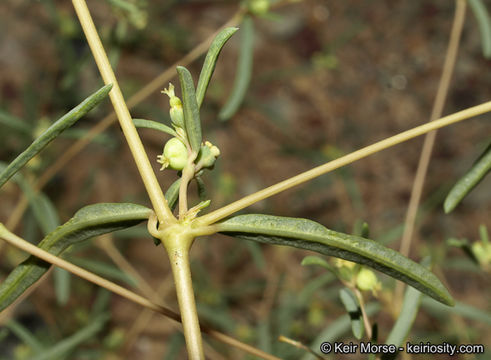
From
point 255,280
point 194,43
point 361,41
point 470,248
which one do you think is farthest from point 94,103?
point 361,41

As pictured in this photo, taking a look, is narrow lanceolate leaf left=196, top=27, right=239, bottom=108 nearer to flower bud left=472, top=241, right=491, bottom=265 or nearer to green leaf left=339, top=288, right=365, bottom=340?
green leaf left=339, top=288, right=365, bottom=340

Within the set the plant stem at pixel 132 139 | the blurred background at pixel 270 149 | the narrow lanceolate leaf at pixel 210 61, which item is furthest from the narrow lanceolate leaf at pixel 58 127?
the blurred background at pixel 270 149

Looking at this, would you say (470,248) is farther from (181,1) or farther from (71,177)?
(181,1)

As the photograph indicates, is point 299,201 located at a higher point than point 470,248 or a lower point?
higher

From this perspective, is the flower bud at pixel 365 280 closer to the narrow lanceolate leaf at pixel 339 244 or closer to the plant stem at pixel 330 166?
the narrow lanceolate leaf at pixel 339 244

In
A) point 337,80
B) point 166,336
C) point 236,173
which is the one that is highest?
point 337,80

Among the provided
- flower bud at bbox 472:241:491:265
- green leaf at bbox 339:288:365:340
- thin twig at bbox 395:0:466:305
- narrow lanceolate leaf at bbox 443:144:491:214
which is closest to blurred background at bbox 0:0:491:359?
thin twig at bbox 395:0:466:305

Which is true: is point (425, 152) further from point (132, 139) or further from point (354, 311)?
point (132, 139)
